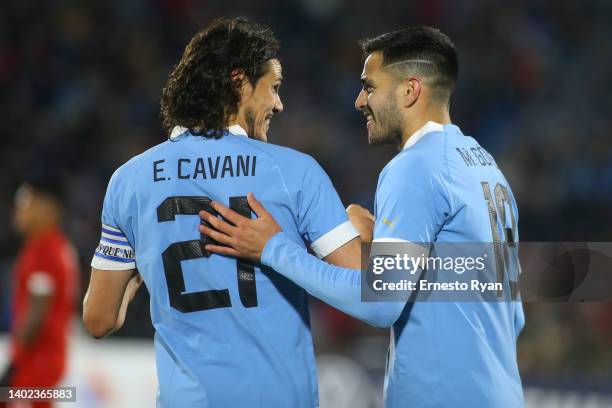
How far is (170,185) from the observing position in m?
3.23

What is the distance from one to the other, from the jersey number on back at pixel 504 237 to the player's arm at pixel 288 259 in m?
0.48

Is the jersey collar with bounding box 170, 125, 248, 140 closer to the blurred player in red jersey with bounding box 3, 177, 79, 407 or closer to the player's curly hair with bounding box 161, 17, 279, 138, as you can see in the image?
the player's curly hair with bounding box 161, 17, 279, 138

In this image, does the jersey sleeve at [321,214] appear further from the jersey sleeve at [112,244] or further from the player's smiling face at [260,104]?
the jersey sleeve at [112,244]

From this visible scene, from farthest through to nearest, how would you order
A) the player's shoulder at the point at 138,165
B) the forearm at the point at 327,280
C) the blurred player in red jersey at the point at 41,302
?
the blurred player in red jersey at the point at 41,302 → the player's shoulder at the point at 138,165 → the forearm at the point at 327,280

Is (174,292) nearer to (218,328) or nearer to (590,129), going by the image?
(218,328)

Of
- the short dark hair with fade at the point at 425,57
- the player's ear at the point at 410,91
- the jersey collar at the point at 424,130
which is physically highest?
the short dark hair with fade at the point at 425,57

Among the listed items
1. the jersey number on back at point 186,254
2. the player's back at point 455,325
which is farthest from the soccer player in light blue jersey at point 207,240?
the player's back at point 455,325

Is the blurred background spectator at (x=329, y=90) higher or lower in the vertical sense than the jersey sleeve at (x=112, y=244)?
higher

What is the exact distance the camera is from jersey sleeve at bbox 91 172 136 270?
11.0 feet

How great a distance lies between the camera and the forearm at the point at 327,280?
3088mm

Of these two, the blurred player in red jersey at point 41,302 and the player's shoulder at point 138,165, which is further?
the blurred player in red jersey at point 41,302

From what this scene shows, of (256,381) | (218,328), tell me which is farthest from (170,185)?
(256,381)

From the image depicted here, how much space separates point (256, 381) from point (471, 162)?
108 cm

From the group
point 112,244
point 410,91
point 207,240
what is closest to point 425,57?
point 410,91
